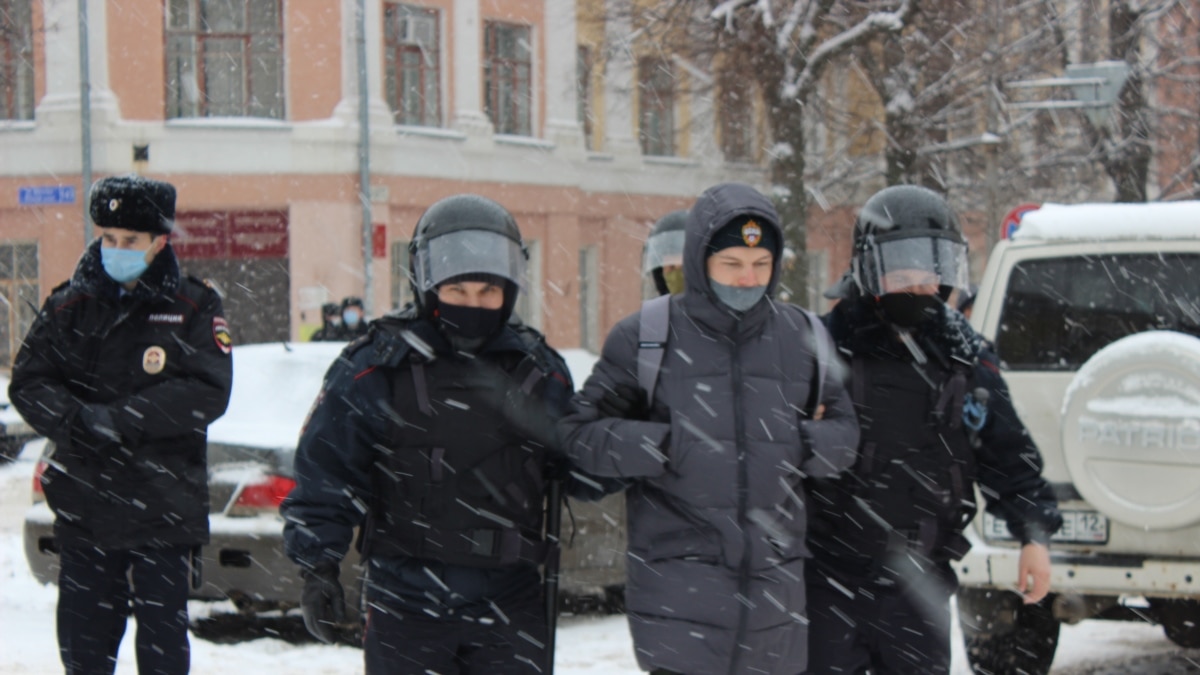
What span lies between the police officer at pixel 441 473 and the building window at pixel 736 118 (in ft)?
57.0

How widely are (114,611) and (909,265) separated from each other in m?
2.47

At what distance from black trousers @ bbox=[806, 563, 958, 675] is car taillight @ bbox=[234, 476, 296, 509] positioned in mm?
3318

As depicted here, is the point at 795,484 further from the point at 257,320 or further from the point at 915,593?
the point at 257,320

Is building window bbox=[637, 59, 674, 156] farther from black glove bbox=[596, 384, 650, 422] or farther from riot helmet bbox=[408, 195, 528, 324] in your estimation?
black glove bbox=[596, 384, 650, 422]

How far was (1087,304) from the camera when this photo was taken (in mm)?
6441

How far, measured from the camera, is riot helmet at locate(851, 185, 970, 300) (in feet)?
14.3

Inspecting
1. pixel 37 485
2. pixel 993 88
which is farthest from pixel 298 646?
pixel 993 88

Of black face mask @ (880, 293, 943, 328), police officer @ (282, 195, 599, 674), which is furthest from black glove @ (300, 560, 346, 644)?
black face mask @ (880, 293, 943, 328)

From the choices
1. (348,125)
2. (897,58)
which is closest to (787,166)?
(897,58)

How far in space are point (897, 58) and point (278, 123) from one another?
10.1 m

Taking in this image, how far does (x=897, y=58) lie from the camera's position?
22094 millimetres

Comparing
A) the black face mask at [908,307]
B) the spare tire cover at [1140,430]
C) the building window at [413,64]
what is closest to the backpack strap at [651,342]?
the black face mask at [908,307]

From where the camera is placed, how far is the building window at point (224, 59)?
2580cm

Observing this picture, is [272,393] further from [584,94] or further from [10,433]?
[584,94]
